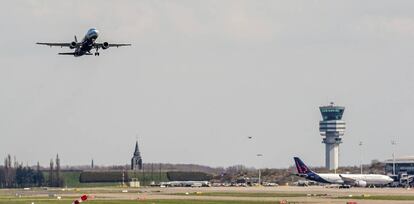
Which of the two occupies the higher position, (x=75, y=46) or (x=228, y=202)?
(x=75, y=46)

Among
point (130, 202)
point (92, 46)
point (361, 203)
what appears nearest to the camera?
point (92, 46)

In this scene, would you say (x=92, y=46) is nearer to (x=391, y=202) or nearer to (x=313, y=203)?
(x=313, y=203)

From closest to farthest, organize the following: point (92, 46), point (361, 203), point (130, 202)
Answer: point (92, 46) → point (361, 203) → point (130, 202)

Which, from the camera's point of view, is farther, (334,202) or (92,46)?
(334,202)

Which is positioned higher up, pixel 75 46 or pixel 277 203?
pixel 75 46

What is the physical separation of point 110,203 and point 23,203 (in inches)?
565

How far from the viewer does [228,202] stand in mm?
152375

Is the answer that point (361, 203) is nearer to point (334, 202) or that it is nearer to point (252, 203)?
point (334, 202)

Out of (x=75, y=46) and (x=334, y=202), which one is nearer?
(x=75, y=46)

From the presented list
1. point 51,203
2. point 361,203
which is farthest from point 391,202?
point 51,203

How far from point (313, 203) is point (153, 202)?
76.6 feet

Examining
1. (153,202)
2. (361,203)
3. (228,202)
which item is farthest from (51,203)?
(361,203)

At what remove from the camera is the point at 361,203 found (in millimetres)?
144125

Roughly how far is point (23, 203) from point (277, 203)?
38.3m
